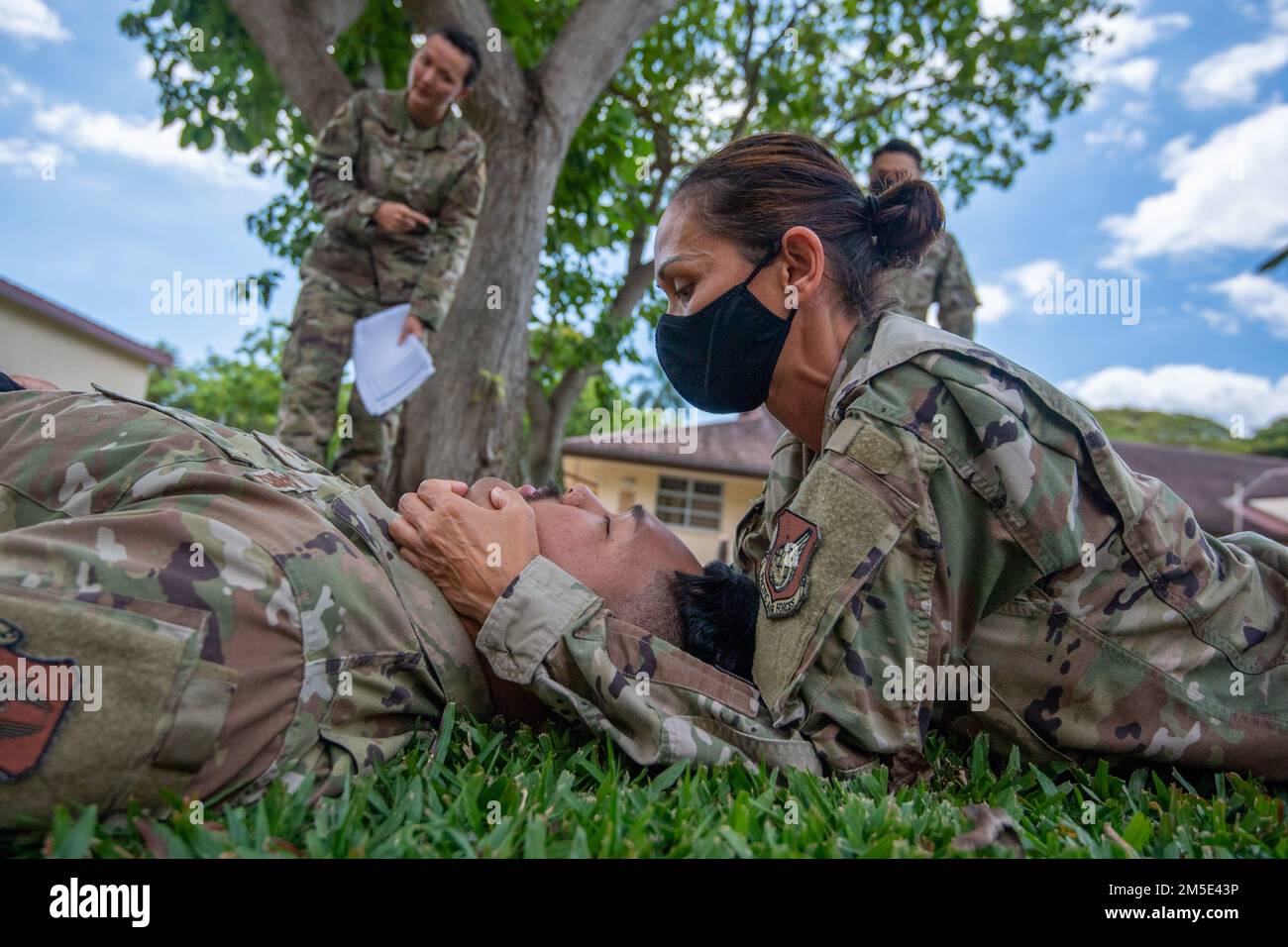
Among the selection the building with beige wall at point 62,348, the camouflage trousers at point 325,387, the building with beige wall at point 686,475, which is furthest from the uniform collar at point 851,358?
the building with beige wall at point 686,475

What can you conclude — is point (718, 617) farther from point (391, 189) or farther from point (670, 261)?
point (391, 189)

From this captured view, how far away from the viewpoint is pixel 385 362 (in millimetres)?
4445

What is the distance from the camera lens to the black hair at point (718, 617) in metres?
1.95

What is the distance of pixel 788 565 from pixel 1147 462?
25966mm

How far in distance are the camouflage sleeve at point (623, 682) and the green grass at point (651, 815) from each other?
0.05 metres

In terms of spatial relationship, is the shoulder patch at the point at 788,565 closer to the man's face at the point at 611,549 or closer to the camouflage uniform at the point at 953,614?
the camouflage uniform at the point at 953,614

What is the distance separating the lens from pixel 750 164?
7.29 feet

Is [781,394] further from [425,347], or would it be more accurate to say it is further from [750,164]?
[425,347]

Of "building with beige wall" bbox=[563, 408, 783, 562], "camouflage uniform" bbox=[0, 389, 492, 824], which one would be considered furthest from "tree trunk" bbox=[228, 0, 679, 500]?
"building with beige wall" bbox=[563, 408, 783, 562]

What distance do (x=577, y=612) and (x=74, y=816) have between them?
92 cm

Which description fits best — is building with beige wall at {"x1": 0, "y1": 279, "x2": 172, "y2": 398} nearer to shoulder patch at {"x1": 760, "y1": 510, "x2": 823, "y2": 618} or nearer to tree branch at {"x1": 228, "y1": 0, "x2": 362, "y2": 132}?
tree branch at {"x1": 228, "y1": 0, "x2": 362, "y2": 132}

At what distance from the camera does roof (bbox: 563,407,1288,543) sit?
18844 mm

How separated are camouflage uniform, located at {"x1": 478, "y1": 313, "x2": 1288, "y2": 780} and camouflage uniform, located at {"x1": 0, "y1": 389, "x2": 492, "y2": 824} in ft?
0.90
